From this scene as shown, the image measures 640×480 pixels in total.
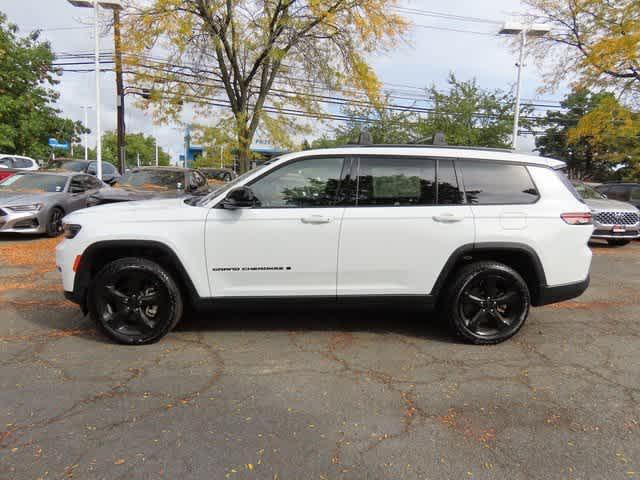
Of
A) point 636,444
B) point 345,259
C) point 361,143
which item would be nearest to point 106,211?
point 345,259

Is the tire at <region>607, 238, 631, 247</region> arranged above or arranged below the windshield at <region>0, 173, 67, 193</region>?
below

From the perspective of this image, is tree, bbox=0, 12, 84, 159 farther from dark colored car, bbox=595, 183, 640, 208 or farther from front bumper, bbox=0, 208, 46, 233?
dark colored car, bbox=595, 183, 640, 208

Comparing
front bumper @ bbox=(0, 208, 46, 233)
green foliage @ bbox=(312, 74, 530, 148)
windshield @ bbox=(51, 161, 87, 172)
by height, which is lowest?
front bumper @ bbox=(0, 208, 46, 233)

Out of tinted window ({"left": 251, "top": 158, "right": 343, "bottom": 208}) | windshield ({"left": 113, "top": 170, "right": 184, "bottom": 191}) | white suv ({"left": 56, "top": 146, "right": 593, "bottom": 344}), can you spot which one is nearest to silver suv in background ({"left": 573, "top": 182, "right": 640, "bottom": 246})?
white suv ({"left": 56, "top": 146, "right": 593, "bottom": 344})

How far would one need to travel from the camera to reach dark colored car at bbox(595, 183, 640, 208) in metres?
12.5

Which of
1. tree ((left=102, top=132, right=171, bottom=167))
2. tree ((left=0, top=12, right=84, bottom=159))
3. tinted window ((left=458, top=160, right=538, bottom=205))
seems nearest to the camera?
tinted window ((left=458, top=160, right=538, bottom=205))

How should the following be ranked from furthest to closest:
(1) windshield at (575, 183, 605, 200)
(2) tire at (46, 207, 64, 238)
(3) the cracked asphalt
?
(1) windshield at (575, 183, 605, 200), (2) tire at (46, 207, 64, 238), (3) the cracked asphalt

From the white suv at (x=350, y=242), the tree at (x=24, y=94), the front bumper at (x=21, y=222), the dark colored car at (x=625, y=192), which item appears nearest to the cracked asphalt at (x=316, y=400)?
the white suv at (x=350, y=242)

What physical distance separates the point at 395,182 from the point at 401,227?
43cm

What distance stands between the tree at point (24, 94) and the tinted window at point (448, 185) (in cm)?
2506

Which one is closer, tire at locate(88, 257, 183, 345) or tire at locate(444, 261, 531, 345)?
tire at locate(88, 257, 183, 345)

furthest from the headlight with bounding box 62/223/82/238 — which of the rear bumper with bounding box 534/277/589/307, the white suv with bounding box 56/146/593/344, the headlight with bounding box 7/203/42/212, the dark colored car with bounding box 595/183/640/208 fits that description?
the dark colored car with bounding box 595/183/640/208

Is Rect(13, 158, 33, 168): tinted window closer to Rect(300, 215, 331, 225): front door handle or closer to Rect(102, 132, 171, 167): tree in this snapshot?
Rect(300, 215, 331, 225): front door handle

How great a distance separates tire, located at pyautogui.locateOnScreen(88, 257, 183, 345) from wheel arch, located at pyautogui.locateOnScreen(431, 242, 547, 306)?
239 centimetres
